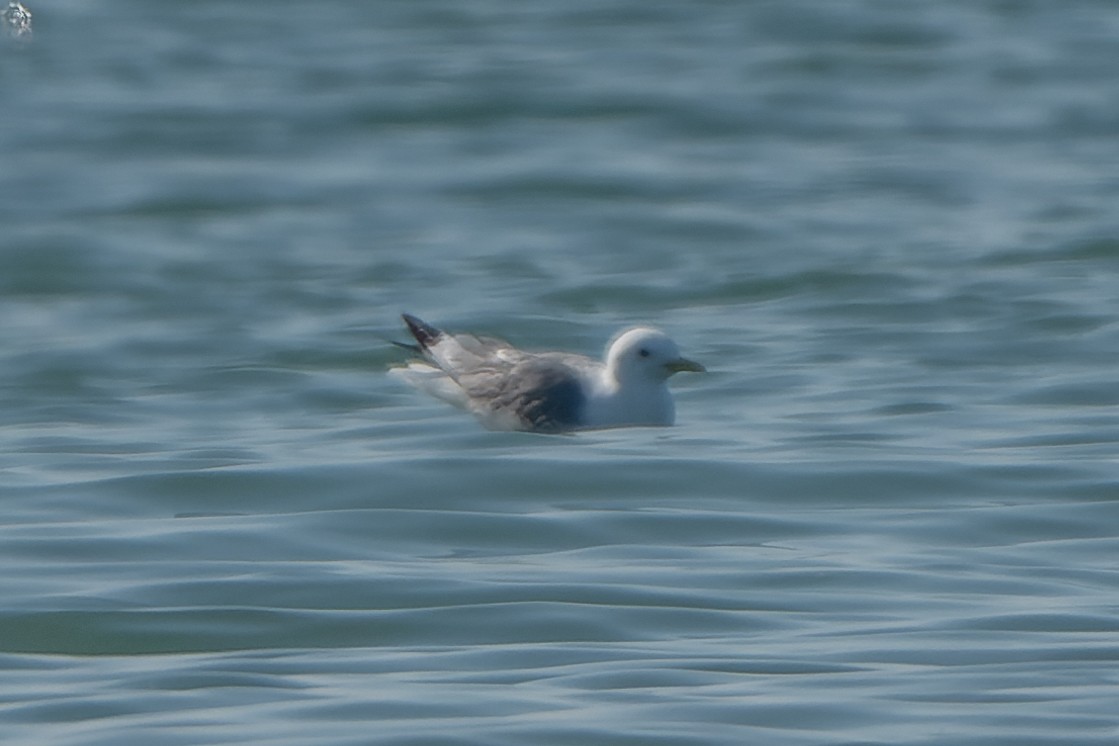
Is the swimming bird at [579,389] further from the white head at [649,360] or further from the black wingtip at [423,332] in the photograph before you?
the black wingtip at [423,332]

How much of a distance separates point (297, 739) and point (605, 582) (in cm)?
196

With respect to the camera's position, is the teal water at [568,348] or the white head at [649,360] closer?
the teal water at [568,348]

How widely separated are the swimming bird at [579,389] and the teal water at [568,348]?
180mm

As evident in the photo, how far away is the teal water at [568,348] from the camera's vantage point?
6867 mm

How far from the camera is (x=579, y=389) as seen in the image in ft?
37.6

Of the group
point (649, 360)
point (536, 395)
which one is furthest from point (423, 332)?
point (649, 360)

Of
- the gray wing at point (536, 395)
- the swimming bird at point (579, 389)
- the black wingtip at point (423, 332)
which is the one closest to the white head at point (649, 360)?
the swimming bird at point (579, 389)

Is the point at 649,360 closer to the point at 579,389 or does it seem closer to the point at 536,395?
the point at 579,389

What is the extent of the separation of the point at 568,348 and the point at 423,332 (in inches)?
68.1

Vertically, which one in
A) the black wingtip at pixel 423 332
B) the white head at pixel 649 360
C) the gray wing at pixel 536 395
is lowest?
the gray wing at pixel 536 395

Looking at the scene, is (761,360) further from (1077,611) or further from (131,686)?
(131,686)

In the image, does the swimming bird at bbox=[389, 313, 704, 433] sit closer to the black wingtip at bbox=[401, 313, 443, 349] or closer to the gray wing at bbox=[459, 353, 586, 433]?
the gray wing at bbox=[459, 353, 586, 433]

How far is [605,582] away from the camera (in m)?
7.96

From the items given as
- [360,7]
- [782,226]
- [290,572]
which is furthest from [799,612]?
[360,7]
